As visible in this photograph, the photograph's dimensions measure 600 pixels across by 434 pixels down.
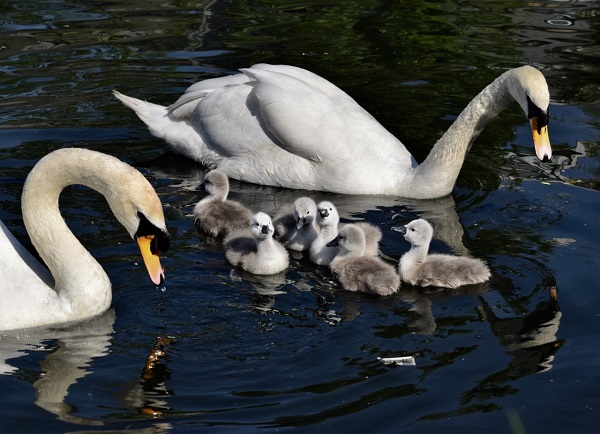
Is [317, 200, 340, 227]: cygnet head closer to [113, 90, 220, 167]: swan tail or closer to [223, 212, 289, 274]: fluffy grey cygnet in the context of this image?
[223, 212, 289, 274]: fluffy grey cygnet

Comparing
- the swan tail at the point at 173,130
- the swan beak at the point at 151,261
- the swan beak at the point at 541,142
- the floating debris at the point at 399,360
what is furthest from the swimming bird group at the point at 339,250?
the swan tail at the point at 173,130

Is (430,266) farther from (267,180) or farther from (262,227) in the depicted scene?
(267,180)

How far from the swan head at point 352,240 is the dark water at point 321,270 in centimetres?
33

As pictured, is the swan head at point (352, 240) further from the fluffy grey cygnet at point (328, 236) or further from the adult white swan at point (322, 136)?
the adult white swan at point (322, 136)

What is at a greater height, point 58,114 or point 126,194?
point 126,194

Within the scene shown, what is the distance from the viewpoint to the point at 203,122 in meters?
11.7

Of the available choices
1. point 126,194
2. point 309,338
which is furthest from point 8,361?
point 309,338

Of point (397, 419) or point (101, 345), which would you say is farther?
point (101, 345)

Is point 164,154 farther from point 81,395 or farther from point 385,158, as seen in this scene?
point 81,395

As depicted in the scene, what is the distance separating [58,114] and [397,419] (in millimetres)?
6969

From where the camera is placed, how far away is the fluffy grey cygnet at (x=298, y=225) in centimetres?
968

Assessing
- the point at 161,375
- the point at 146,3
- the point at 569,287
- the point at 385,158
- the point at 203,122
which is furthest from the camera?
the point at 146,3

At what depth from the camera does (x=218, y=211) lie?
1007 cm

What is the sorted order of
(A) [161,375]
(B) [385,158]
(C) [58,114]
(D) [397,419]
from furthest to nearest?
(C) [58,114], (B) [385,158], (A) [161,375], (D) [397,419]
